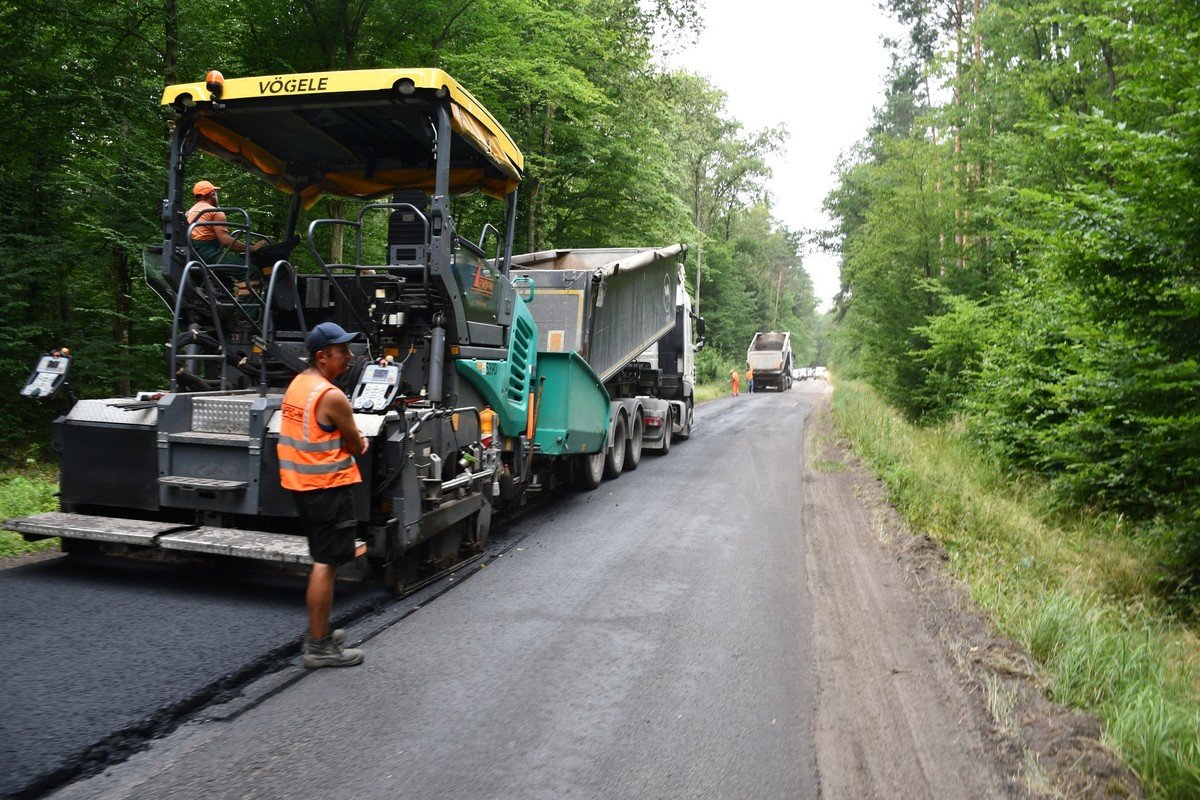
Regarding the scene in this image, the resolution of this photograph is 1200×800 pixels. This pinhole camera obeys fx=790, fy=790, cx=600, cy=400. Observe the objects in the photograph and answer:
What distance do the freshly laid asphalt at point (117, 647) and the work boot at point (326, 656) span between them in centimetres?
20

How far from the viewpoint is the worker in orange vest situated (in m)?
3.90

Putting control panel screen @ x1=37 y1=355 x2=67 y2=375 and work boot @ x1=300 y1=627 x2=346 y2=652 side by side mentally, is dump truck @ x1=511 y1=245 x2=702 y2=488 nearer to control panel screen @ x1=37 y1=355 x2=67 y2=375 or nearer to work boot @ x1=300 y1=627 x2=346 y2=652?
control panel screen @ x1=37 y1=355 x2=67 y2=375

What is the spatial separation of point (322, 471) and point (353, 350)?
1839mm

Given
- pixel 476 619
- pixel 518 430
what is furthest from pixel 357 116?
pixel 476 619

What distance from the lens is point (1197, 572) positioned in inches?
246

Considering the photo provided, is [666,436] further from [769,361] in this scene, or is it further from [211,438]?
[769,361]

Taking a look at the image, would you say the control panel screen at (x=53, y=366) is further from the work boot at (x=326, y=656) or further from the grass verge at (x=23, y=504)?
the work boot at (x=326, y=656)

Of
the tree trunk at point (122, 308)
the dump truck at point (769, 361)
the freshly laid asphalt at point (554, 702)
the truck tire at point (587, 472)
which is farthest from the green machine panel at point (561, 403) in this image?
the dump truck at point (769, 361)

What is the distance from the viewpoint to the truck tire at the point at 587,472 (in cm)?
922

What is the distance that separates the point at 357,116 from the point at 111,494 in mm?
3060

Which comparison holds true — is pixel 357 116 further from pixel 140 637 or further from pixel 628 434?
pixel 628 434

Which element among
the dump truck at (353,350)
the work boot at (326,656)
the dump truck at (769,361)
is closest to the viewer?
the work boot at (326,656)

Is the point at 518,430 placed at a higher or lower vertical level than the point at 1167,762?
higher

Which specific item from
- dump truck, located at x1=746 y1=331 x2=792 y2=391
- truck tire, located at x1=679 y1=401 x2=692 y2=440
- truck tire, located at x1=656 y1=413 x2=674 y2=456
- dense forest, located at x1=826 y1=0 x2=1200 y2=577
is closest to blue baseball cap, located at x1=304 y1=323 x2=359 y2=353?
dense forest, located at x1=826 y1=0 x2=1200 y2=577
